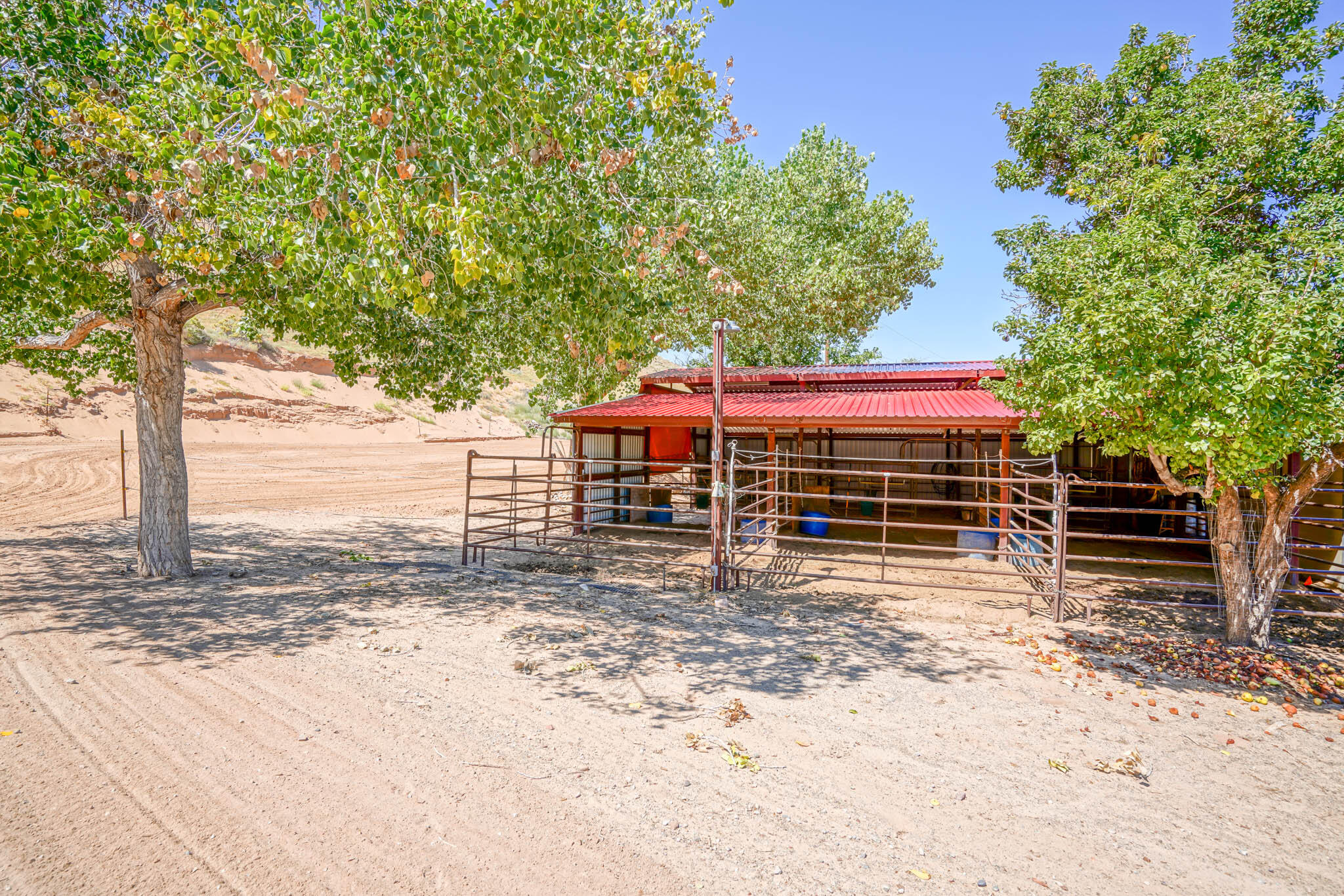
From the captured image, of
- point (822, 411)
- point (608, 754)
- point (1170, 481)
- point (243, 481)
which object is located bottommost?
point (608, 754)

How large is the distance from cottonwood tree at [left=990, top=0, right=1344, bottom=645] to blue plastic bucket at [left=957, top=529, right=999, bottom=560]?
3275mm

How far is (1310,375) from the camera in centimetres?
530

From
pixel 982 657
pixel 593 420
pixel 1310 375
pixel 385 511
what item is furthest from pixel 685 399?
pixel 1310 375

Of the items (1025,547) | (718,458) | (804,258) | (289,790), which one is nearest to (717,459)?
(718,458)

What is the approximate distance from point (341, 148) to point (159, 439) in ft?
16.8

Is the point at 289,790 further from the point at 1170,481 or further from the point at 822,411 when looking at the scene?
the point at 822,411

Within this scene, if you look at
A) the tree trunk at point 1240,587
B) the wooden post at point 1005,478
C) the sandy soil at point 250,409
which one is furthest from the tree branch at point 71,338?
the sandy soil at point 250,409

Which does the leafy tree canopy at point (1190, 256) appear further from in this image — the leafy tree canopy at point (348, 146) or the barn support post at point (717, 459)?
the leafy tree canopy at point (348, 146)

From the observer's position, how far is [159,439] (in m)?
7.71

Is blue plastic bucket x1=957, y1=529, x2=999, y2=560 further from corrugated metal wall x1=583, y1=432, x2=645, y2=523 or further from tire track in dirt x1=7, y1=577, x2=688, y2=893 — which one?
tire track in dirt x1=7, y1=577, x2=688, y2=893

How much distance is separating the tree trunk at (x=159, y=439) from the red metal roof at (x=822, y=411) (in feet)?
22.1

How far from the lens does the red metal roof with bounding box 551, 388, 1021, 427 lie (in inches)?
439

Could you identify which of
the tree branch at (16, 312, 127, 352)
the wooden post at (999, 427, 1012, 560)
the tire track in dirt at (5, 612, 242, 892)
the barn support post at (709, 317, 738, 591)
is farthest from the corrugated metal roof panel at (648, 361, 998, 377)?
the tire track in dirt at (5, 612, 242, 892)

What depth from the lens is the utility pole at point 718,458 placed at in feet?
25.0
